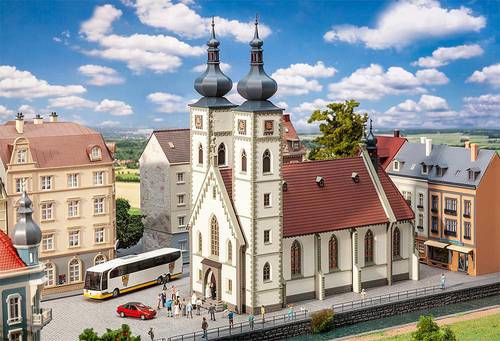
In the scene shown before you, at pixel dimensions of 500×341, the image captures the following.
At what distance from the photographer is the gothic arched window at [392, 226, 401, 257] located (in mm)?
65000

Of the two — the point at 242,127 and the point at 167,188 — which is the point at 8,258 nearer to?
the point at 242,127

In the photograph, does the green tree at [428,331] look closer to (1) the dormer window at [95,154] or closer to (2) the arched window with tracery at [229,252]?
(2) the arched window with tracery at [229,252]

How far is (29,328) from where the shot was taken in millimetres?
45406

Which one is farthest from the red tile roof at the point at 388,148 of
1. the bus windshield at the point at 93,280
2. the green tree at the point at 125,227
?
the bus windshield at the point at 93,280

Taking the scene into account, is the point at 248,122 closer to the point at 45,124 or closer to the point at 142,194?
the point at 45,124

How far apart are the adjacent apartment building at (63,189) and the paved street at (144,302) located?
3.18m

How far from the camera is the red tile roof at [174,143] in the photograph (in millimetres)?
72250

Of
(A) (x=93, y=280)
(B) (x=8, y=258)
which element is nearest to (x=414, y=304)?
(A) (x=93, y=280)

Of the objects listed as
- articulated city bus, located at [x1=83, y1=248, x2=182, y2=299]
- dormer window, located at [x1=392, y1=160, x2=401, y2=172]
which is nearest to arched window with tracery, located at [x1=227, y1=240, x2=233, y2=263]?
articulated city bus, located at [x1=83, y1=248, x2=182, y2=299]

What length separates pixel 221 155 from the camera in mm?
61438

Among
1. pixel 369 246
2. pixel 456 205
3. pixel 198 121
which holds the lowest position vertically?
pixel 369 246

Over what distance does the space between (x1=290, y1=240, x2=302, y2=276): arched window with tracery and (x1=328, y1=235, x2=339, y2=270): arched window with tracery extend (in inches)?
103

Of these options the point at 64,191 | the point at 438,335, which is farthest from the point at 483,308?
the point at 64,191

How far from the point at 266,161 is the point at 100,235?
15.3 m
